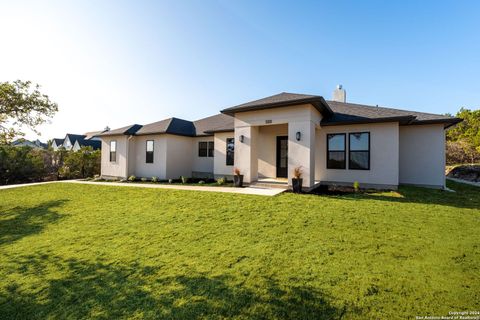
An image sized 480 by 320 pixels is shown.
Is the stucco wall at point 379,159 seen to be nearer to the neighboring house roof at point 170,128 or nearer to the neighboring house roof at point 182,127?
the neighboring house roof at point 182,127

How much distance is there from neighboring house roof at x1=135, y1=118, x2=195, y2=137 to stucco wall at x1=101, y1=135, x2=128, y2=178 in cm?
162

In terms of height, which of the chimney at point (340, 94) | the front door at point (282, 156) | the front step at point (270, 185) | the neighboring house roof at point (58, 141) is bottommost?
the front step at point (270, 185)

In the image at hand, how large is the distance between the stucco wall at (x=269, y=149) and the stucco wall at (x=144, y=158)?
6.62 m

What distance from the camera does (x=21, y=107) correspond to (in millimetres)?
11125

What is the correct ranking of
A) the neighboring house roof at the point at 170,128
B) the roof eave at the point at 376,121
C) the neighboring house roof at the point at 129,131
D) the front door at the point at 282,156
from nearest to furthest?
the roof eave at the point at 376,121, the front door at the point at 282,156, the neighboring house roof at the point at 170,128, the neighboring house roof at the point at 129,131

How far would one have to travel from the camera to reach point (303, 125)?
30.3ft

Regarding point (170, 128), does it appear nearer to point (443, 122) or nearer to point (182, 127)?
point (182, 127)

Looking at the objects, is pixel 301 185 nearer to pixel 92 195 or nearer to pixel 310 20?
pixel 310 20

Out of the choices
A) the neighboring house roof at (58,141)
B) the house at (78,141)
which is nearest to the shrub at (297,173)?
the house at (78,141)

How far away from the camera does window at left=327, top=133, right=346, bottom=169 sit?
10578mm

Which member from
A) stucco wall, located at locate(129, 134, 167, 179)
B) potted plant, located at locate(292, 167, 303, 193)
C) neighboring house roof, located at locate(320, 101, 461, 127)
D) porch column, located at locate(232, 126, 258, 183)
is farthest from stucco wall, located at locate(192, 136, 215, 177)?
neighboring house roof, located at locate(320, 101, 461, 127)

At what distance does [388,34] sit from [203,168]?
13.6m

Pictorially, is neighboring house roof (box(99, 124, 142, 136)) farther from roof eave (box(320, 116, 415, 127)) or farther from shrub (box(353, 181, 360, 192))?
shrub (box(353, 181, 360, 192))

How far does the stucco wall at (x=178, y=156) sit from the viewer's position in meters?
14.4
